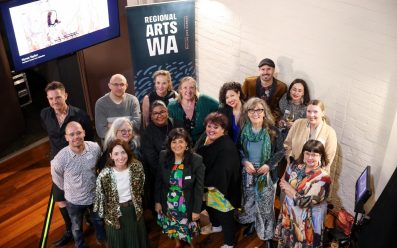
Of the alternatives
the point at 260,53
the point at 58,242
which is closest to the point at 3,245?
the point at 58,242

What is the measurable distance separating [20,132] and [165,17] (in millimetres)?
2627

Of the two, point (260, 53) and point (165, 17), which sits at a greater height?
point (165, 17)

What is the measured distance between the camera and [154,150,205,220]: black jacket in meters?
3.62

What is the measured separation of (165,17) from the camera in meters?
5.23

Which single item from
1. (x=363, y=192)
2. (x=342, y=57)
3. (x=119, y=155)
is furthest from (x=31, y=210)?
(x=342, y=57)

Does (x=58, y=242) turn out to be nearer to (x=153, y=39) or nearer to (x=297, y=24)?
(x=153, y=39)

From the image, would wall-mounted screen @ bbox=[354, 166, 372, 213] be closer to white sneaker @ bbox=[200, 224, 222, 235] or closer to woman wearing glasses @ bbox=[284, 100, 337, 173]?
woman wearing glasses @ bbox=[284, 100, 337, 173]

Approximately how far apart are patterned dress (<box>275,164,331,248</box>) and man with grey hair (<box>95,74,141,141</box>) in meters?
1.67

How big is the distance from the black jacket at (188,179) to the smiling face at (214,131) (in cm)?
21

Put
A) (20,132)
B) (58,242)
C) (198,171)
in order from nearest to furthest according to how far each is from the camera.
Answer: (198,171) < (58,242) < (20,132)

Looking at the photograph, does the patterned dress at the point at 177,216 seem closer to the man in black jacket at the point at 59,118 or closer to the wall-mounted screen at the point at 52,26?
the man in black jacket at the point at 59,118

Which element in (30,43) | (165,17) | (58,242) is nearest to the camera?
(58,242)

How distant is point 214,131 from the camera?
12.1 ft

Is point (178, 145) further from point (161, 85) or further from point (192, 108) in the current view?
point (161, 85)
